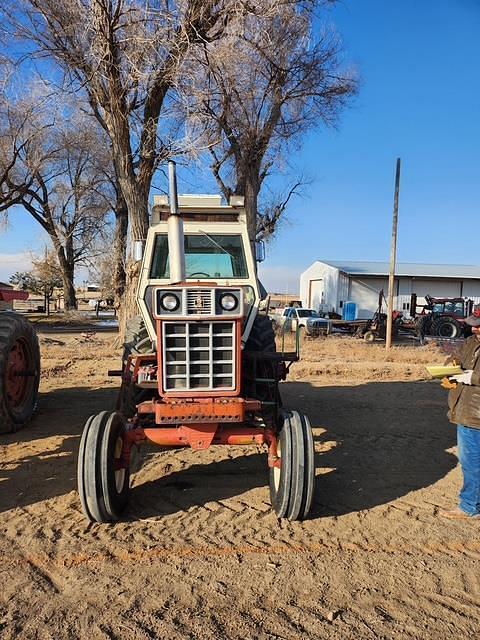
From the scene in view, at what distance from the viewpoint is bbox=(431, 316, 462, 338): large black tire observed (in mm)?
21438

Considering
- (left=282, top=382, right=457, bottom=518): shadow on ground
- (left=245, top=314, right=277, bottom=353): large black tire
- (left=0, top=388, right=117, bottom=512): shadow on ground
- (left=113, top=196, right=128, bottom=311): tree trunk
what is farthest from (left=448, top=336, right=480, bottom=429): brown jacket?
(left=113, top=196, right=128, bottom=311): tree trunk

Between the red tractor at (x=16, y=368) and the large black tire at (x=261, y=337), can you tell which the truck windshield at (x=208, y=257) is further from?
the red tractor at (x=16, y=368)

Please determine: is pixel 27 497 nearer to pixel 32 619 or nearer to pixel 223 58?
pixel 32 619

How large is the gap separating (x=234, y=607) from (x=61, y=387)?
730 centimetres

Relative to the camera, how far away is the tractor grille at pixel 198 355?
4.25 m

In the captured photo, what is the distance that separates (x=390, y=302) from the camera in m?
16.4

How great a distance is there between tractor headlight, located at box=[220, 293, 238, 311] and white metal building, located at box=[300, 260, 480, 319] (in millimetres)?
30822

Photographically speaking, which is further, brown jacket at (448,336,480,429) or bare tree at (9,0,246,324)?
bare tree at (9,0,246,324)

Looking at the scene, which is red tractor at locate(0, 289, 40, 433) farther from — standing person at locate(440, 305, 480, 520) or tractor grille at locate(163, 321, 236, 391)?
standing person at locate(440, 305, 480, 520)

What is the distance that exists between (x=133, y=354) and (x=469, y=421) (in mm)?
3063

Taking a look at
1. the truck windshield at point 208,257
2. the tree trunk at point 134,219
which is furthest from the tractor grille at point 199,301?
the tree trunk at point 134,219

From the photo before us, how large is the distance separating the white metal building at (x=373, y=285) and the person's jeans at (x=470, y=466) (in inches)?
1194

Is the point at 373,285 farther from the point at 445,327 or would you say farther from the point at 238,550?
the point at 238,550

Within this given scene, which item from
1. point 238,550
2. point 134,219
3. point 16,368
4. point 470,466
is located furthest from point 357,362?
point 238,550
